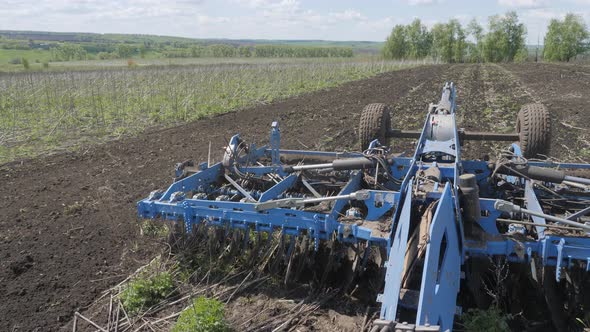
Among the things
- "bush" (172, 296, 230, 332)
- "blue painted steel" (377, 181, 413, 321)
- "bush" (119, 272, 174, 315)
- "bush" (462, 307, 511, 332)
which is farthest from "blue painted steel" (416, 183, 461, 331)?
"bush" (119, 272, 174, 315)

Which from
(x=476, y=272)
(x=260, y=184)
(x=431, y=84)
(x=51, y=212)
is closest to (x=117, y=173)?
(x=51, y=212)

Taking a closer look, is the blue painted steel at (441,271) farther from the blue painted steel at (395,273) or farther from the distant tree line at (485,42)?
the distant tree line at (485,42)

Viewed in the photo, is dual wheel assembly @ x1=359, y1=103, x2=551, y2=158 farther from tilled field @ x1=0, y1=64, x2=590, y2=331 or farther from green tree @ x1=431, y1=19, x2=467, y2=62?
green tree @ x1=431, y1=19, x2=467, y2=62

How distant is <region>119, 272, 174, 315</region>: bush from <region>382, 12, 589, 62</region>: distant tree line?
73542 mm

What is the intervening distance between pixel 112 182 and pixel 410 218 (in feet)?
19.6

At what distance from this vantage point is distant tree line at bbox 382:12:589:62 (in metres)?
69.3

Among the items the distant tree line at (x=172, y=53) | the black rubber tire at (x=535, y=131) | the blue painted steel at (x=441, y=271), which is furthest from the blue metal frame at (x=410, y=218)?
the distant tree line at (x=172, y=53)

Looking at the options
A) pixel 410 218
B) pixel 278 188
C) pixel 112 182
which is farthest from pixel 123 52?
pixel 410 218

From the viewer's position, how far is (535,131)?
659 centimetres

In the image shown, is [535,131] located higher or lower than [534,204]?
higher

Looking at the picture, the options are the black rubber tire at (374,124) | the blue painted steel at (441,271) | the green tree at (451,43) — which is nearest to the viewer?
the blue painted steel at (441,271)

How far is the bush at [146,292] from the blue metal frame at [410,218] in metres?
0.54

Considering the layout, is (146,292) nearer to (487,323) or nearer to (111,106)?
(487,323)

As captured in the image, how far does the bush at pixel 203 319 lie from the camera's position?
3.80 m
